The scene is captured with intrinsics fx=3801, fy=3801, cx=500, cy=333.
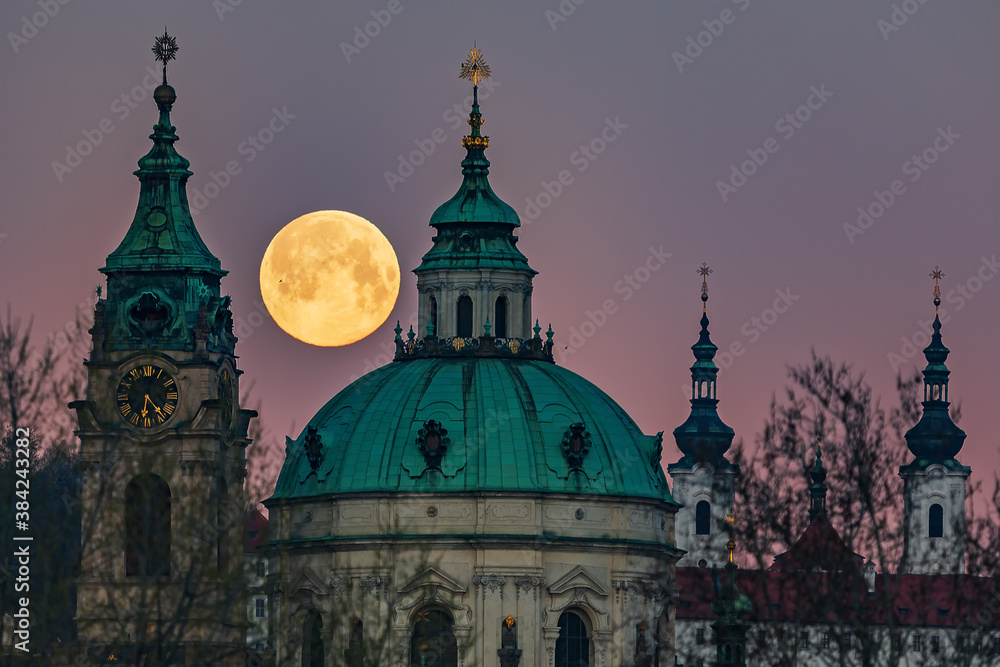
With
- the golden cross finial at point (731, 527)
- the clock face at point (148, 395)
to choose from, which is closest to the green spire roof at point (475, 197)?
the clock face at point (148, 395)

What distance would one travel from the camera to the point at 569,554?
151m

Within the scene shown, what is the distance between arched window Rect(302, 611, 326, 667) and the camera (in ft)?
497

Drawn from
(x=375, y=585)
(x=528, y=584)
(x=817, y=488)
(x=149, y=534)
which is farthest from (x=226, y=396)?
(x=149, y=534)

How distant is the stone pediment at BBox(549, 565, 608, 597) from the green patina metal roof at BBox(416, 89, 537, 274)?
14.3 metres

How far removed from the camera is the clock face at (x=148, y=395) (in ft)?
447

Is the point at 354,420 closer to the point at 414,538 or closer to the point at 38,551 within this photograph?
the point at 414,538

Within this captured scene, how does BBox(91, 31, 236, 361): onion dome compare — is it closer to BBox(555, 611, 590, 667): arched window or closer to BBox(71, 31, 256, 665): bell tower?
BBox(71, 31, 256, 665): bell tower

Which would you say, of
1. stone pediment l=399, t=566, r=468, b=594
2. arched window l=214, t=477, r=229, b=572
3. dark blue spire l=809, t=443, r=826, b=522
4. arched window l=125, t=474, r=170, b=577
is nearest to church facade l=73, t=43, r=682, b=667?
stone pediment l=399, t=566, r=468, b=594

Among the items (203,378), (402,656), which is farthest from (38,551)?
(402,656)

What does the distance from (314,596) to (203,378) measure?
17103 mm

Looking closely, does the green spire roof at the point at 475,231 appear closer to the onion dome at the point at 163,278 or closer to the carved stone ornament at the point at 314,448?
the carved stone ornament at the point at 314,448

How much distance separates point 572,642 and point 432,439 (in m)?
9.82

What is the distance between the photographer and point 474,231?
158m

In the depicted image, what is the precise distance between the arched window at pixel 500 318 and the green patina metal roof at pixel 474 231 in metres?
1.53
